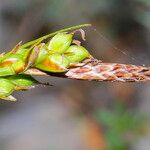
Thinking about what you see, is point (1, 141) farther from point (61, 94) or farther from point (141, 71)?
point (141, 71)

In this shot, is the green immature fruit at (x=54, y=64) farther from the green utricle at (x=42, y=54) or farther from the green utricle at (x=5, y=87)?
the green utricle at (x=5, y=87)

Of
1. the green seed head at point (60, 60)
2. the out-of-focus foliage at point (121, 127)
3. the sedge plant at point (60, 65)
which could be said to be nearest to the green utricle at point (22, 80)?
the sedge plant at point (60, 65)

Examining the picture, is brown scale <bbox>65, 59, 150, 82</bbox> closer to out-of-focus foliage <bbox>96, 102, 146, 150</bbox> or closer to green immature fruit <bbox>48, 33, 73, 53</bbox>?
green immature fruit <bbox>48, 33, 73, 53</bbox>

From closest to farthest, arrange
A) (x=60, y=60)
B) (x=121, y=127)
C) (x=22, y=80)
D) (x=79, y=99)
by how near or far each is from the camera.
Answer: (x=60, y=60) → (x=22, y=80) → (x=121, y=127) → (x=79, y=99)

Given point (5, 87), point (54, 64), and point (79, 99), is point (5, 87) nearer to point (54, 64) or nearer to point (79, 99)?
point (54, 64)

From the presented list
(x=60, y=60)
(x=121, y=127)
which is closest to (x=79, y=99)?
(x=121, y=127)

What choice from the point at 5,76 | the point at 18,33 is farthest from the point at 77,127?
the point at 5,76

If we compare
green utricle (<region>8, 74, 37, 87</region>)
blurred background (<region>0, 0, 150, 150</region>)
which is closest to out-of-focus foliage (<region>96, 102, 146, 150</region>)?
blurred background (<region>0, 0, 150, 150</region>)
